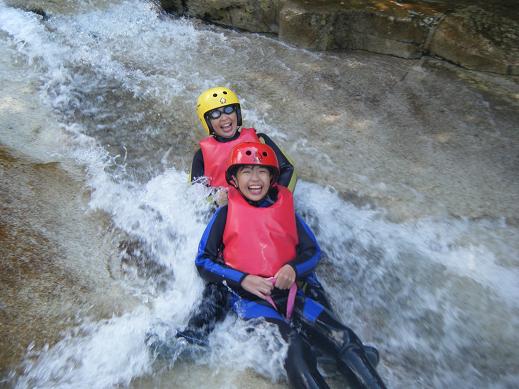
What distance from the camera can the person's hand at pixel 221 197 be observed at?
11.2ft

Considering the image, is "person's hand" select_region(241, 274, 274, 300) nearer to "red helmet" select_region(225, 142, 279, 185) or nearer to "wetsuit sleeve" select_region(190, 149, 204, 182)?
"red helmet" select_region(225, 142, 279, 185)

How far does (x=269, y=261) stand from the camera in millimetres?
2842

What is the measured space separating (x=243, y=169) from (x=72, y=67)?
4079mm

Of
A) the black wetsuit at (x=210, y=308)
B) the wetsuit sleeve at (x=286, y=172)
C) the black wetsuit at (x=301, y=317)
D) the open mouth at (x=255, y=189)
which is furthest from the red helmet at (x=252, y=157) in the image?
the black wetsuit at (x=210, y=308)

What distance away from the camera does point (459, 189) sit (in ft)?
12.9

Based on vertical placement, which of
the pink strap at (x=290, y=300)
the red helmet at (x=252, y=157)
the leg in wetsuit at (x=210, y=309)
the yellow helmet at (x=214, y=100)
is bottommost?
the leg in wetsuit at (x=210, y=309)

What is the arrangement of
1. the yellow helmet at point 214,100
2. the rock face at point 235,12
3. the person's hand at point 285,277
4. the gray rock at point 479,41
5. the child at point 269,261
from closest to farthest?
1. the child at point 269,261
2. the person's hand at point 285,277
3. the yellow helmet at point 214,100
4. the gray rock at point 479,41
5. the rock face at point 235,12

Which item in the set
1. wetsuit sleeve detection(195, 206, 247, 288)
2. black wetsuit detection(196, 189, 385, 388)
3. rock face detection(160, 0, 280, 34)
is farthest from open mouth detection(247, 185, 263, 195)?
rock face detection(160, 0, 280, 34)

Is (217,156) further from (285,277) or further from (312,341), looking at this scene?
(312,341)

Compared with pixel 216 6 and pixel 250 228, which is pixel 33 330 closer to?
pixel 250 228

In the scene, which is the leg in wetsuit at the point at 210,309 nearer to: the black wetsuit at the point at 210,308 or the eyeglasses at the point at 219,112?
the black wetsuit at the point at 210,308

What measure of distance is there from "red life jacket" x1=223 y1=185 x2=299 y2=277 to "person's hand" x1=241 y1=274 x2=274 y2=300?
10cm

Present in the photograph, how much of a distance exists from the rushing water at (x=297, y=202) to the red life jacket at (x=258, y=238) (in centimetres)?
43

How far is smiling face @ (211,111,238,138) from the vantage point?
3.79m
